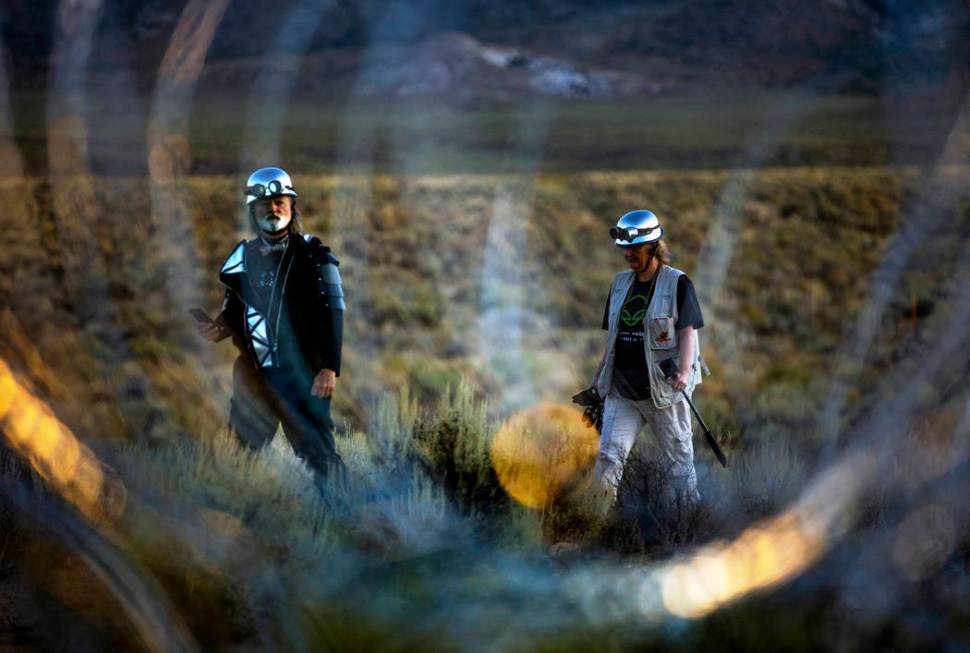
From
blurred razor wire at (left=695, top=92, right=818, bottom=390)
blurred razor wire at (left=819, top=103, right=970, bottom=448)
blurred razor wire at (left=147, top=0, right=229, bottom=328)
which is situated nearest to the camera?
blurred razor wire at (left=819, top=103, right=970, bottom=448)

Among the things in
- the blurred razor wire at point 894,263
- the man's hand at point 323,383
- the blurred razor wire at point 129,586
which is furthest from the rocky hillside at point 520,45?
the blurred razor wire at point 129,586

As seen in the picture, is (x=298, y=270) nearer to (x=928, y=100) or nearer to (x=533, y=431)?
(x=533, y=431)

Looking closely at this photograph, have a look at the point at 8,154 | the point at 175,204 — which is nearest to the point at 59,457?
the point at 175,204

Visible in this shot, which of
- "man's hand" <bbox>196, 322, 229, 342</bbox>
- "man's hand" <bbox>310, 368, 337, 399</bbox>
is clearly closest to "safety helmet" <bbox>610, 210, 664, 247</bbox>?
"man's hand" <bbox>310, 368, 337, 399</bbox>

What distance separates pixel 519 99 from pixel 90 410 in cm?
3930

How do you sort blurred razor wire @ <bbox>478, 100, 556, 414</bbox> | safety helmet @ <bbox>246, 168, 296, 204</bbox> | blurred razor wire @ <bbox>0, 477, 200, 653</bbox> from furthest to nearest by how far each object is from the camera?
1. blurred razor wire @ <bbox>478, 100, 556, 414</bbox>
2. safety helmet @ <bbox>246, 168, 296, 204</bbox>
3. blurred razor wire @ <bbox>0, 477, 200, 653</bbox>

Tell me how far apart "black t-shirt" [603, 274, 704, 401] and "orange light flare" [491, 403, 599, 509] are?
998mm

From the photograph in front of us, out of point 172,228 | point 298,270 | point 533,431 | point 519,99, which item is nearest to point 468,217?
point 172,228

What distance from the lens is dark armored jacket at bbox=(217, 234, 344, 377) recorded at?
708 cm

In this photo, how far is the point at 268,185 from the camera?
695 centimetres

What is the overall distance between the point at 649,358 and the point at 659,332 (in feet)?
0.46

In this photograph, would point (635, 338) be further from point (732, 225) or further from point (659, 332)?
point (732, 225)

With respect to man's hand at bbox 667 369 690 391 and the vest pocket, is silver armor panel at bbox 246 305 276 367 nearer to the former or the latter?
the vest pocket

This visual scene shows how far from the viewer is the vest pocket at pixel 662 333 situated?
264 inches
